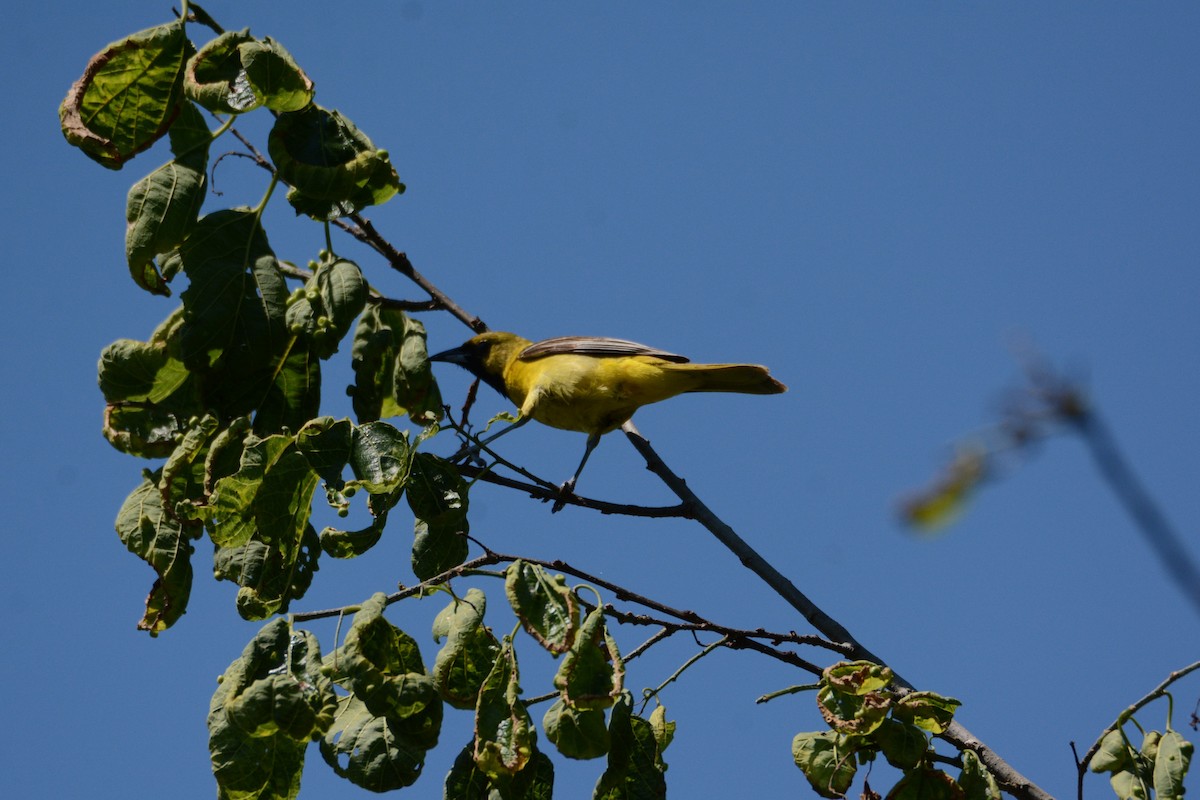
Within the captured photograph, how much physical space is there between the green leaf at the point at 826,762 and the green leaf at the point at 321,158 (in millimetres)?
2226

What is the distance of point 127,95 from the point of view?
345cm

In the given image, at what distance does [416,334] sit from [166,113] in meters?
1.19

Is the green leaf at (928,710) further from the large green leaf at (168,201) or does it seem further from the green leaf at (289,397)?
the large green leaf at (168,201)

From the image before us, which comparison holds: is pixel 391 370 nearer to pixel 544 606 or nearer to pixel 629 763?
pixel 544 606

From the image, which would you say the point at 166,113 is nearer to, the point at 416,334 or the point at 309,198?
the point at 309,198

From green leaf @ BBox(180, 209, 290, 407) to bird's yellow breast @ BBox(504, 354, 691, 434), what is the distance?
7.75 feet

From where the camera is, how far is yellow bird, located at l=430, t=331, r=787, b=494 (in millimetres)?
5844

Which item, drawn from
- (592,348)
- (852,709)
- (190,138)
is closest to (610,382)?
(592,348)

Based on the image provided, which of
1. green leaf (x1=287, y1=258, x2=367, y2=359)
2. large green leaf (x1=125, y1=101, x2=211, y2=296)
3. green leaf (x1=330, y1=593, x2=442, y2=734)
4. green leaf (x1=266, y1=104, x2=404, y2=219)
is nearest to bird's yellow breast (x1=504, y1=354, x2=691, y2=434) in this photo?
green leaf (x1=287, y1=258, x2=367, y2=359)

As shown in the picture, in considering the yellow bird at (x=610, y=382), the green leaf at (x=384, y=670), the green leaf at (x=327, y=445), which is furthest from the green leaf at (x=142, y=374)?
the yellow bird at (x=610, y=382)

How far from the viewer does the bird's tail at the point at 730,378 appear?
5.75 m

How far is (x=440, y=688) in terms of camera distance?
2.95 meters

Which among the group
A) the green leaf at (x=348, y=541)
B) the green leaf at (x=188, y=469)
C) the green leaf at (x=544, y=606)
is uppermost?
the green leaf at (x=188, y=469)

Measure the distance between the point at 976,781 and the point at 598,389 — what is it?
3.23m
